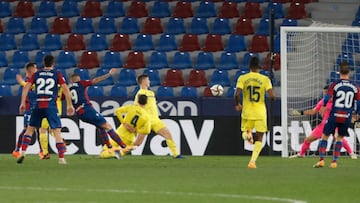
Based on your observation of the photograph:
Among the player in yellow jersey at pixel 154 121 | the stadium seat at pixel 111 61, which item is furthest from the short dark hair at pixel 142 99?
the stadium seat at pixel 111 61

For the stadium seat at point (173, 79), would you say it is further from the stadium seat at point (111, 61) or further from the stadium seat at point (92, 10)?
the stadium seat at point (92, 10)

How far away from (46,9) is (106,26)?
194cm

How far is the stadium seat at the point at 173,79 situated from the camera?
1097 inches

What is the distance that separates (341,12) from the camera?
29719 millimetres

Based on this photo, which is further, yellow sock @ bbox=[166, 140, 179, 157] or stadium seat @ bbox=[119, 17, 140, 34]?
stadium seat @ bbox=[119, 17, 140, 34]

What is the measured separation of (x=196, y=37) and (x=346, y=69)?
1083 centimetres

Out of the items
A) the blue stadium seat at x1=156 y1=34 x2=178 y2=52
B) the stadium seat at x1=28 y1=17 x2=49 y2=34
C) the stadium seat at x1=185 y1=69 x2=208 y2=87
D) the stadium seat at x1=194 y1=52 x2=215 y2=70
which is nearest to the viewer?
the stadium seat at x1=185 y1=69 x2=208 y2=87

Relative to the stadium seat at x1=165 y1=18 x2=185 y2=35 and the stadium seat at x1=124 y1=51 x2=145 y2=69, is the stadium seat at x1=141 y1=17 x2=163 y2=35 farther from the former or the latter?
the stadium seat at x1=124 y1=51 x2=145 y2=69

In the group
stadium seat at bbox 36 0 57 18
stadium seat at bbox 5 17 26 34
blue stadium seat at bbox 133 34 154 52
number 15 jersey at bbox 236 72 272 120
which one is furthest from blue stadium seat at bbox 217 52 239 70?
number 15 jersey at bbox 236 72 272 120

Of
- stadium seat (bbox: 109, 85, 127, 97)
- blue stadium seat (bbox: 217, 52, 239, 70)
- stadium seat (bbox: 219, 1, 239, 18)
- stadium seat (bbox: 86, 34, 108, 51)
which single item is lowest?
stadium seat (bbox: 109, 85, 127, 97)

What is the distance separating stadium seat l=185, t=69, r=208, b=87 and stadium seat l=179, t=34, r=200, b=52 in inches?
53.4

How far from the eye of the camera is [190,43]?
29203mm

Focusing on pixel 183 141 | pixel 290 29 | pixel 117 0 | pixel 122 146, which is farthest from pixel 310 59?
pixel 117 0

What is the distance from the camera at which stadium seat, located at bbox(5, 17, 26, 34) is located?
30562 millimetres
